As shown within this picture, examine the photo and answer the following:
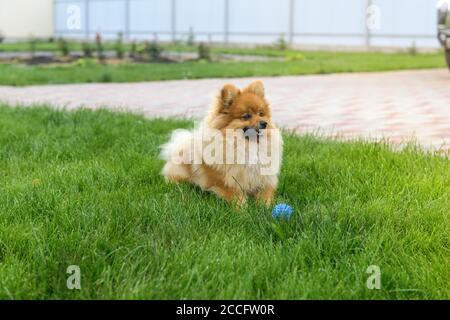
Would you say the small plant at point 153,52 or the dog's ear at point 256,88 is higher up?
the small plant at point 153,52

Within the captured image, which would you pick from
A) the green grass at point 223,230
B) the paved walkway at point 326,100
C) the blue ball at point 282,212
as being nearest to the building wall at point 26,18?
the paved walkway at point 326,100

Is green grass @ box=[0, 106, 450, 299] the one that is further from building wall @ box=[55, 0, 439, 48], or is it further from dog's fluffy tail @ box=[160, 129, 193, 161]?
building wall @ box=[55, 0, 439, 48]

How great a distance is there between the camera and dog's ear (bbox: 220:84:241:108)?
2912 mm

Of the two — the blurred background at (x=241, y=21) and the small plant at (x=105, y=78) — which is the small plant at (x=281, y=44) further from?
the small plant at (x=105, y=78)

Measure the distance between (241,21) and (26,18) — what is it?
10397 mm

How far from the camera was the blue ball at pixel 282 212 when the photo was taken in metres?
2.61

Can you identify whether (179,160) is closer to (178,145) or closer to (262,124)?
(178,145)

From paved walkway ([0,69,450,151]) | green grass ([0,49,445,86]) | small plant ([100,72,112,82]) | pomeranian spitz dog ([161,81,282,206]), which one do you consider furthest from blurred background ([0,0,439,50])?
pomeranian spitz dog ([161,81,282,206])

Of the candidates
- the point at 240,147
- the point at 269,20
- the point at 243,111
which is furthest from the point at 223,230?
the point at 269,20

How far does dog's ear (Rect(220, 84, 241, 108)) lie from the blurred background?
33.7 feet

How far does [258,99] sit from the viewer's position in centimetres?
294

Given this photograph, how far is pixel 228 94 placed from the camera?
2.92 m

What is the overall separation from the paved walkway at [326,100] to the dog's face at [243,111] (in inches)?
58.0
